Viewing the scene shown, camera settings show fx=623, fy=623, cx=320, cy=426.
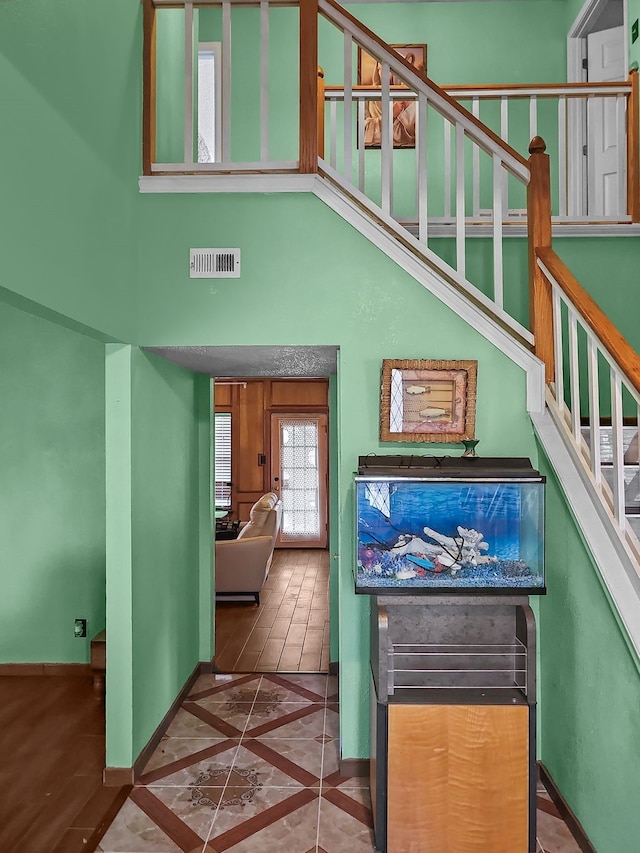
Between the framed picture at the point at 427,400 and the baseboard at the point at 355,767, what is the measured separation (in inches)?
61.2

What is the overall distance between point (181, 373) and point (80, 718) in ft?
6.77

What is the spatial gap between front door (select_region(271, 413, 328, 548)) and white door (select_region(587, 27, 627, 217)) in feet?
18.3

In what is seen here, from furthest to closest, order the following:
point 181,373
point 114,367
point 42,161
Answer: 1. point 181,373
2. point 114,367
3. point 42,161

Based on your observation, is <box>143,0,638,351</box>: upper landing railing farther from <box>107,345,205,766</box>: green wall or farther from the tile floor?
the tile floor

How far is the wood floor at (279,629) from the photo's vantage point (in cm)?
450

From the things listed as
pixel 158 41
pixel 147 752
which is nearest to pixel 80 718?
pixel 147 752

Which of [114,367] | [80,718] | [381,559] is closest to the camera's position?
[381,559]

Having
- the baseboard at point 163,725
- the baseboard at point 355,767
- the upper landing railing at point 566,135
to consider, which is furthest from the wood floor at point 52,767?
the upper landing railing at point 566,135

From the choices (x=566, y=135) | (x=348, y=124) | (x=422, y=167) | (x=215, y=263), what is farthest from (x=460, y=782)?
(x=566, y=135)

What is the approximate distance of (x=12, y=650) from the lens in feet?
13.6

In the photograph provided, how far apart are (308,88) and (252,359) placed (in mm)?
1361

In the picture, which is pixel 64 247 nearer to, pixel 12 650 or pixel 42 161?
pixel 42 161

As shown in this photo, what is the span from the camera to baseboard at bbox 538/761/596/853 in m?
2.42

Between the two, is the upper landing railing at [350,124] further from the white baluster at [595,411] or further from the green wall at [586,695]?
the green wall at [586,695]
